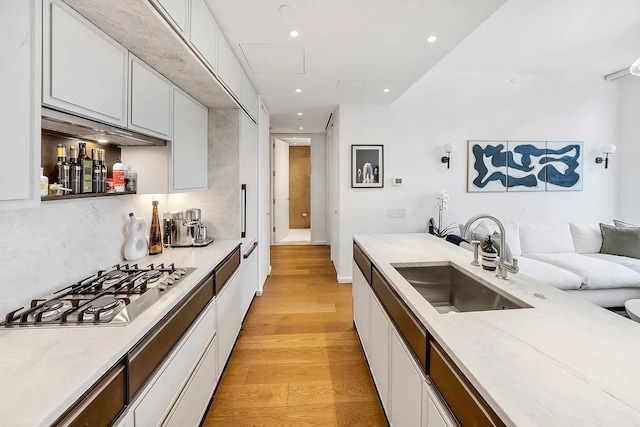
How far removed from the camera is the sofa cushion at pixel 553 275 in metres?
2.67

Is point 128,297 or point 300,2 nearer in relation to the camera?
point 128,297

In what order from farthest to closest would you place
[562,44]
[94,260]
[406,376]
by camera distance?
[562,44] < [94,260] < [406,376]

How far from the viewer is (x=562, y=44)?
130 inches

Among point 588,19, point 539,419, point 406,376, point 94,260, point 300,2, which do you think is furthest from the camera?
point 588,19

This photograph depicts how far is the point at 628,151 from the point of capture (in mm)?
4293

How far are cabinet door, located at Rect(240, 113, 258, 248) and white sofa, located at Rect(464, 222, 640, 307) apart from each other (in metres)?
2.53

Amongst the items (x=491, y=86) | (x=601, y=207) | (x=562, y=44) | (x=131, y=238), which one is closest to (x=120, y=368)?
(x=131, y=238)

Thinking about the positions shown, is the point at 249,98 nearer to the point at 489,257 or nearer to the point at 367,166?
the point at 367,166

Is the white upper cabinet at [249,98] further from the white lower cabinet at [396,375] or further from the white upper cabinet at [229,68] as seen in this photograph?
the white lower cabinet at [396,375]

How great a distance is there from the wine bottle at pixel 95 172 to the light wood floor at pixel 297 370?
1.52m

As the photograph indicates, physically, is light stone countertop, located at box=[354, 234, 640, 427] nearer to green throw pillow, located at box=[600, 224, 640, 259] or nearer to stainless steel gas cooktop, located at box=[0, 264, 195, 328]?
stainless steel gas cooktop, located at box=[0, 264, 195, 328]

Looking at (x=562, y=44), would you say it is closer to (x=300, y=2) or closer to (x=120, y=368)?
(x=300, y=2)

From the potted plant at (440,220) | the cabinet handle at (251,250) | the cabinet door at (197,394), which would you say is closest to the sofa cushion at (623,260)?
the potted plant at (440,220)

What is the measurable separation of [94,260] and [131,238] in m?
0.30
